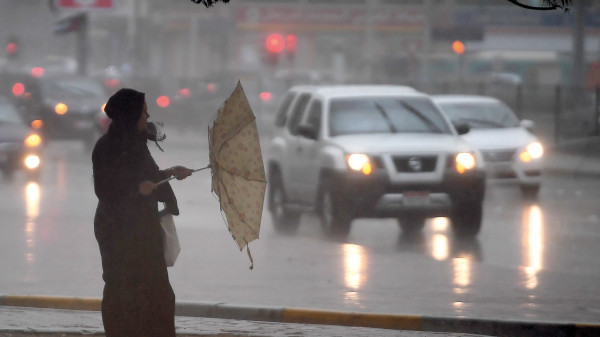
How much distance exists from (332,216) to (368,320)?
19.4 ft

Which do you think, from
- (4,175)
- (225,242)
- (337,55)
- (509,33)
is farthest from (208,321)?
(337,55)

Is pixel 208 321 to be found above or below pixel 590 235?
below

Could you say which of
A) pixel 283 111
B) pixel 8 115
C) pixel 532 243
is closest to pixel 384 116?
pixel 283 111

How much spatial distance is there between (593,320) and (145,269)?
139 inches

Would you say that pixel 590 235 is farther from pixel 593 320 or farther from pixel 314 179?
pixel 593 320

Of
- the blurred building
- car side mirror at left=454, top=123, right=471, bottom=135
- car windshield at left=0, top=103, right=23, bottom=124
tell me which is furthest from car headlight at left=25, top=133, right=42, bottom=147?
the blurred building

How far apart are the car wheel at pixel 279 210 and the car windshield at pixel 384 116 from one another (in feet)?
4.51

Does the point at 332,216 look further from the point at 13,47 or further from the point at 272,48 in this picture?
the point at 13,47

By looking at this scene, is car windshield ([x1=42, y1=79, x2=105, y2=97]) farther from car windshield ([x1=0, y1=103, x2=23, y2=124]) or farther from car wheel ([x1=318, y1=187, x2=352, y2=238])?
car wheel ([x1=318, y1=187, x2=352, y2=238])

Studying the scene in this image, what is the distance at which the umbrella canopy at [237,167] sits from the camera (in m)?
6.88

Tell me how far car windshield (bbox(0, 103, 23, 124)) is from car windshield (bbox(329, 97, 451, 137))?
9.47 meters

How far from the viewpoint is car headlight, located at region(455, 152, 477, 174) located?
14836mm

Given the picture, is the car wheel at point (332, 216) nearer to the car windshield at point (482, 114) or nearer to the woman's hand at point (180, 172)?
the car windshield at point (482, 114)

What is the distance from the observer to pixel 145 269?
6922mm
